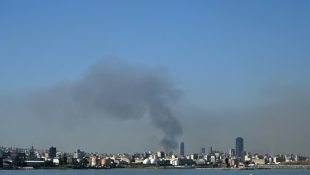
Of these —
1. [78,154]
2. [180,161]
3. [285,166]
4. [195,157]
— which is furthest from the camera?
[195,157]

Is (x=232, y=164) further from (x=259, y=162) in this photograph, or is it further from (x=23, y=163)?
(x=23, y=163)

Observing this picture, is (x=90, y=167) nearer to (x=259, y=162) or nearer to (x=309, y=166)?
(x=309, y=166)

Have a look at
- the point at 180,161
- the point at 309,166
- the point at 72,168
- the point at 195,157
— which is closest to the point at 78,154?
the point at 180,161

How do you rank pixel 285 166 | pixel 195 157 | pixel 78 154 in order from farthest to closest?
pixel 195 157 → pixel 78 154 → pixel 285 166

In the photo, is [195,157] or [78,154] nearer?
[78,154]

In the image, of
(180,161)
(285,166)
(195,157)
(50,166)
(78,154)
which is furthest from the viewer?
(195,157)

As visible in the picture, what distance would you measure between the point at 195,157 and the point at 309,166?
57402 millimetres

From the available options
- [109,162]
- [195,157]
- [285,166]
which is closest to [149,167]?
[109,162]

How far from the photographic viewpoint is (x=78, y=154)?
16000 cm

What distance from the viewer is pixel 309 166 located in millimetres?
132000

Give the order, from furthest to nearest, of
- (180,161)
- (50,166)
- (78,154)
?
(78,154)
(180,161)
(50,166)

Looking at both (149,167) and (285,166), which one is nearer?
(149,167)

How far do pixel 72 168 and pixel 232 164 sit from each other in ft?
163

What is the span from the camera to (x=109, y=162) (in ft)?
382
